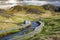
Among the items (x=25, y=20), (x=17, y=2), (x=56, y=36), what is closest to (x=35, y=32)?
(x=56, y=36)

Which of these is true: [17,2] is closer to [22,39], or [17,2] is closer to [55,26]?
[55,26]

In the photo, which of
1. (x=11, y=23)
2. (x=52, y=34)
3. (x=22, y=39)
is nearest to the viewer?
(x=22, y=39)

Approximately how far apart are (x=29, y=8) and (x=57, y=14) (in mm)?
990

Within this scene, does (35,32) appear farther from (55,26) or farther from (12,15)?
(12,15)

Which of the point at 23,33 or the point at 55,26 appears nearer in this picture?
the point at 23,33

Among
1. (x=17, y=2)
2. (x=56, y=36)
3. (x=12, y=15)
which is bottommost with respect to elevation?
(x=56, y=36)

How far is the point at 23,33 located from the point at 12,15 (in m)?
1.27

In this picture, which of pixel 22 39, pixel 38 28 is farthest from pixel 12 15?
pixel 22 39

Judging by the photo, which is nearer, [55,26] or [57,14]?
[55,26]

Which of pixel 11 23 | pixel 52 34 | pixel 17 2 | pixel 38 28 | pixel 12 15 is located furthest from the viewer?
pixel 17 2

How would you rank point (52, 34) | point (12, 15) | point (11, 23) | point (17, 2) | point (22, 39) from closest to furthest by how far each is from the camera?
point (22, 39), point (52, 34), point (11, 23), point (12, 15), point (17, 2)

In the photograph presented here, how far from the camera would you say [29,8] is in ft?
17.1

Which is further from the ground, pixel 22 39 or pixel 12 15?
pixel 12 15

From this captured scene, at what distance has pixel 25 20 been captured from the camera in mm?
4598
